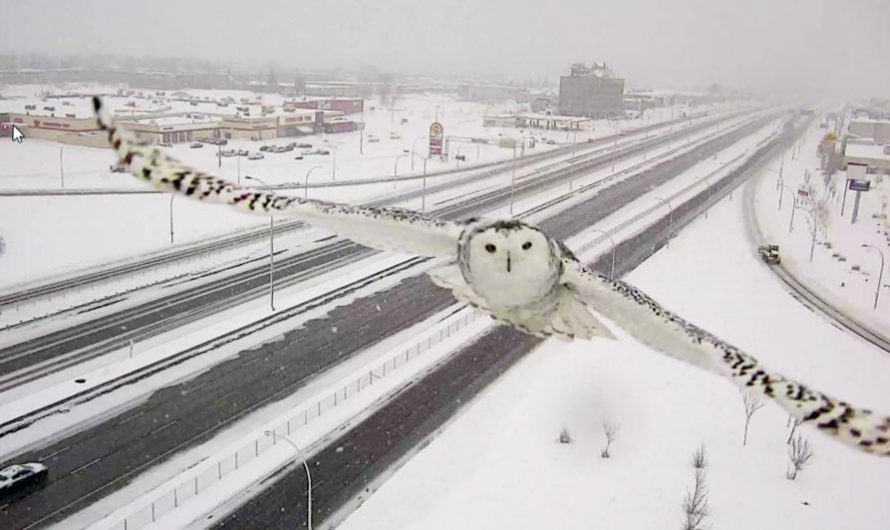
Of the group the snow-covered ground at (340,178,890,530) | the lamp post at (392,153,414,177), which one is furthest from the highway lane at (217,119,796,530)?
the lamp post at (392,153,414,177)

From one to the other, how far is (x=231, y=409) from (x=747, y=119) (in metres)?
153

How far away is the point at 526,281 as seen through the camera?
17.7 ft

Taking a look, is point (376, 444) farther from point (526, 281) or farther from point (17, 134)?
point (17, 134)

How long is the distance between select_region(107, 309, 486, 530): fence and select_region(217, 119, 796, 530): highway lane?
3.69 ft

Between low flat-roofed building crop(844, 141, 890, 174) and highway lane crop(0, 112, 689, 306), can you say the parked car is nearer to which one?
highway lane crop(0, 112, 689, 306)

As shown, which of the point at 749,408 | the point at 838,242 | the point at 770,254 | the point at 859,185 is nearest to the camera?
the point at 749,408

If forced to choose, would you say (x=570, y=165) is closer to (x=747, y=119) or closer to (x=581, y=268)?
(x=581, y=268)

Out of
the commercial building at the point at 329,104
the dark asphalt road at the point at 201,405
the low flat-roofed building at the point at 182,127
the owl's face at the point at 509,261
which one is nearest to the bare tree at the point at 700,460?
the dark asphalt road at the point at 201,405

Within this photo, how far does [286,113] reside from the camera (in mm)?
94250

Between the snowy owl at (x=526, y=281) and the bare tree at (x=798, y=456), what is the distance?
1547 centimetres

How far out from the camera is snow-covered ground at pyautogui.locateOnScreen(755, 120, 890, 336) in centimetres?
3694

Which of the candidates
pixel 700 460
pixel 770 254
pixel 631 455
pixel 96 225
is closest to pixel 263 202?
pixel 631 455

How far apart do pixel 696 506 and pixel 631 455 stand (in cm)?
292

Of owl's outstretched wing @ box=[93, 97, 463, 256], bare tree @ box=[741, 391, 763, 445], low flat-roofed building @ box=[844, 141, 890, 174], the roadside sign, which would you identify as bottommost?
bare tree @ box=[741, 391, 763, 445]
